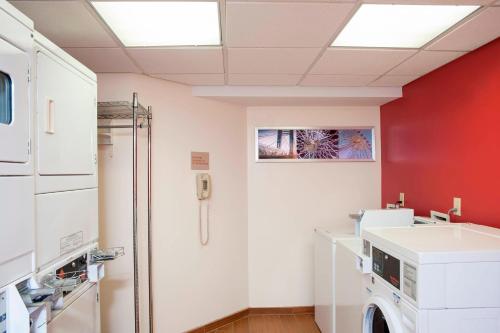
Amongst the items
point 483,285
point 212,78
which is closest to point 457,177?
point 483,285

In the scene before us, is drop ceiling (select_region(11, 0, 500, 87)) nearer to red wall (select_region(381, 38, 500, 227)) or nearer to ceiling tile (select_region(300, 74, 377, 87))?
ceiling tile (select_region(300, 74, 377, 87))

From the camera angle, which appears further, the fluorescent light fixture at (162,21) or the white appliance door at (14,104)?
the fluorescent light fixture at (162,21)

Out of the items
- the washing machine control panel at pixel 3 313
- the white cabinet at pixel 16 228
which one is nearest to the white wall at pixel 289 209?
the white cabinet at pixel 16 228

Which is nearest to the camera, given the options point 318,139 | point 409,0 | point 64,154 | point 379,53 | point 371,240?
point 64,154

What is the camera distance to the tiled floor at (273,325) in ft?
9.40

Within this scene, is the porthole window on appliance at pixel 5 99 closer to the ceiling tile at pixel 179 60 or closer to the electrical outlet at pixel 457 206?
the ceiling tile at pixel 179 60

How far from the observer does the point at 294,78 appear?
8.39ft

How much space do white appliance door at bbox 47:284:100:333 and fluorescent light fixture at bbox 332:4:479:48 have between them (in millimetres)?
1955

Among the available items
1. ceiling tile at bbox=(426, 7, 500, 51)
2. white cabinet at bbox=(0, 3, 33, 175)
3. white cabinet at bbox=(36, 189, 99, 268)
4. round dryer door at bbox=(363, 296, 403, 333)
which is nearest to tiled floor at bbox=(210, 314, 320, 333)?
round dryer door at bbox=(363, 296, 403, 333)

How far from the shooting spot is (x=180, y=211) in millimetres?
2646

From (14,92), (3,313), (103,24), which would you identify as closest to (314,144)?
(103,24)

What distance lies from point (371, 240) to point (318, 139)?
5.62 ft

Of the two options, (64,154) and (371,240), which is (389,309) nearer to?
(371,240)

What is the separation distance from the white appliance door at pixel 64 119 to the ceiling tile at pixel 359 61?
1.52 metres
